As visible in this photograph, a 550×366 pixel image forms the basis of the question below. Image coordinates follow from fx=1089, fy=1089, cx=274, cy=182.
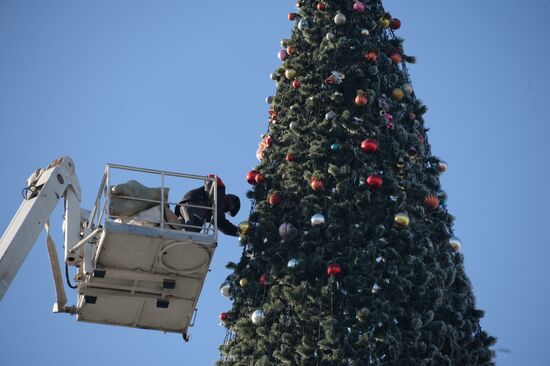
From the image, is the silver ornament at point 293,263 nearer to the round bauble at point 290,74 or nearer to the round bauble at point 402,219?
the round bauble at point 402,219

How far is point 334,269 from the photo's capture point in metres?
16.9

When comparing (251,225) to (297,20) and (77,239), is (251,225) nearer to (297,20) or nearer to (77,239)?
(77,239)

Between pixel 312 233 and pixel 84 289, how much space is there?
3981 millimetres

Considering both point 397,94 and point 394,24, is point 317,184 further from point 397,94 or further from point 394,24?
point 394,24

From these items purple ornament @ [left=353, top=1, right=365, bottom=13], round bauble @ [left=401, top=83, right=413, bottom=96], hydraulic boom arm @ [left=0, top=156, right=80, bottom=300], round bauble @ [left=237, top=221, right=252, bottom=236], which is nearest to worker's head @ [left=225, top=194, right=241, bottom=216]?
round bauble @ [left=237, top=221, right=252, bottom=236]

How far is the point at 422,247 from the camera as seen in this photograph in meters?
17.6

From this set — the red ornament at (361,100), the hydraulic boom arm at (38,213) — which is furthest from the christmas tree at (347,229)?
the hydraulic boom arm at (38,213)

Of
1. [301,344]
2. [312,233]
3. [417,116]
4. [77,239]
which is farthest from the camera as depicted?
[417,116]

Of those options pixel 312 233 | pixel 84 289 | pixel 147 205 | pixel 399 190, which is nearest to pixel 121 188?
pixel 147 205

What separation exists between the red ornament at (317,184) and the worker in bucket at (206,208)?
184cm

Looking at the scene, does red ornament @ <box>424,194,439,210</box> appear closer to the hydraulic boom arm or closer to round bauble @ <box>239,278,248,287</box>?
round bauble @ <box>239,278,248,287</box>

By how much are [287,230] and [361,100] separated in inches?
111

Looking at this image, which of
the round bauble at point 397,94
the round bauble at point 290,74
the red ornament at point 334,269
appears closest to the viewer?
the red ornament at point 334,269

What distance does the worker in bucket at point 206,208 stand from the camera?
61.6ft
